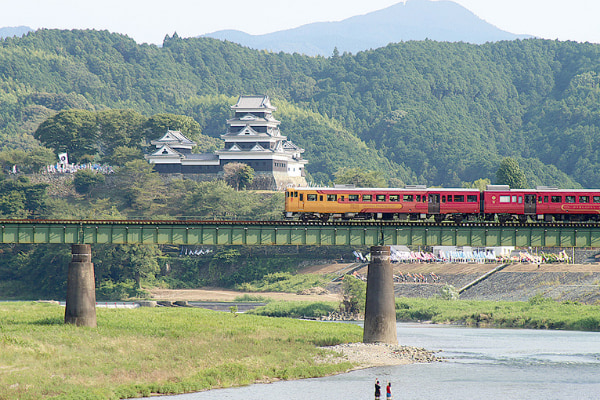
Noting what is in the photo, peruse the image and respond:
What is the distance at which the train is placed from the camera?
8150 cm

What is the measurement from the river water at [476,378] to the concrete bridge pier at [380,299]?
498cm

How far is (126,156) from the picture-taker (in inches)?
7569

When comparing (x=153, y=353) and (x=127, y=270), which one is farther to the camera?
(x=127, y=270)

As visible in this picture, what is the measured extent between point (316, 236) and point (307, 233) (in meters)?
0.76

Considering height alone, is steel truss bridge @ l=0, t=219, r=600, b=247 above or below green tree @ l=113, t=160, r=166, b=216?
below

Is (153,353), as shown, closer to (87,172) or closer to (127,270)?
(127,270)

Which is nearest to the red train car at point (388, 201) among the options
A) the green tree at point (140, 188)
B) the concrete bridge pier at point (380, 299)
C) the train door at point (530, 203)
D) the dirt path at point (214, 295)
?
the train door at point (530, 203)

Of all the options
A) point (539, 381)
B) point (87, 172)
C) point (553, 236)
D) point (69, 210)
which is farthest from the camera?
point (87, 172)

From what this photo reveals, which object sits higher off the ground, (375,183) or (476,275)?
(375,183)

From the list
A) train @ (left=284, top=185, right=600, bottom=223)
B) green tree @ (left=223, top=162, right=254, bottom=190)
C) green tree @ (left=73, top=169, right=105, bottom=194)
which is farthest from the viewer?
green tree @ (left=73, top=169, right=105, bottom=194)

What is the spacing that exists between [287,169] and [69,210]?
1908 inches

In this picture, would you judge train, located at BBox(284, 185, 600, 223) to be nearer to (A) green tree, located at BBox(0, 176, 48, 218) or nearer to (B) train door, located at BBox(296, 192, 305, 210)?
(B) train door, located at BBox(296, 192, 305, 210)

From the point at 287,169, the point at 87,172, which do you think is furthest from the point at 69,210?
the point at 287,169

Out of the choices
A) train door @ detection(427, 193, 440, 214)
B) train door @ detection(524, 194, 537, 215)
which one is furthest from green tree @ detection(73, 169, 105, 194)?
train door @ detection(524, 194, 537, 215)
